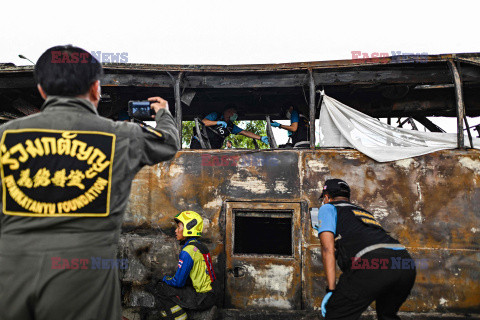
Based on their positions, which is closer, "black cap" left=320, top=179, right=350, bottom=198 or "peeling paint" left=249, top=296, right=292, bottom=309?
"black cap" left=320, top=179, right=350, bottom=198

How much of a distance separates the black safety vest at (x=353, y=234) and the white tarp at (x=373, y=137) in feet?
8.57

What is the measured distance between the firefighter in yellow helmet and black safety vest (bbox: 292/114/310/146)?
3.21 metres

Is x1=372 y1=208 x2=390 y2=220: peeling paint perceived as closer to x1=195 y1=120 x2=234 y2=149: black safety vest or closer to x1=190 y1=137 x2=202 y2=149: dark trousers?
x1=195 y1=120 x2=234 y2=149: black safety vest

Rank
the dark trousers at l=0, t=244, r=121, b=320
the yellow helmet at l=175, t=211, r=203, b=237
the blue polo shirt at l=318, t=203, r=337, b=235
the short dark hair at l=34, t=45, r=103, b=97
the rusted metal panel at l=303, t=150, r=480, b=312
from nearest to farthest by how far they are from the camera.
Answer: the dark trousers at l=0, t=244, r=121, b=320 → the short dark hair at l=34, t=45, r=103, b=97 → the blue polo shirt at l=318, t=203, r=337, b=235 → the yellow helmet at l=175, t=211, r=203, b=237 → the rusted metal panel at l=303, t=150, r=480, b=312

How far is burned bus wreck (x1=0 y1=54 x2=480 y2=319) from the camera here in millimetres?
5285

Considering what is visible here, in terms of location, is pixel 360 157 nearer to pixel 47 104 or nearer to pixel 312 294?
pixel 312 294

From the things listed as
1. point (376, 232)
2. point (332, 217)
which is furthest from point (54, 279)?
point (376, 232)

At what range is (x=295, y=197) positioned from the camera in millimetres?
5629

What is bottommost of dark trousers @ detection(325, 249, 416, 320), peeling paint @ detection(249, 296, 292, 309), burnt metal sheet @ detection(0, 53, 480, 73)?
peeling paint @ detection(249, 296, 292, 309)

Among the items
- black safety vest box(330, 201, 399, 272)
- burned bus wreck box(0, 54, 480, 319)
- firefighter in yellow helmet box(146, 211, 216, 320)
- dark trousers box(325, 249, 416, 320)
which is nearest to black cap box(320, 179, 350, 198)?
black safety vest box(330, 201, 399, 272)

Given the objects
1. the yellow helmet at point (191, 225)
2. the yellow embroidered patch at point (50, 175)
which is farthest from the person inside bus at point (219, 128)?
the yellow embroidered patch at point (50, 175)

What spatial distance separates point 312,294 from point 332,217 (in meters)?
2.63

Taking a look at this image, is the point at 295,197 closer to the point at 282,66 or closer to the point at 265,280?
the point at 265,280

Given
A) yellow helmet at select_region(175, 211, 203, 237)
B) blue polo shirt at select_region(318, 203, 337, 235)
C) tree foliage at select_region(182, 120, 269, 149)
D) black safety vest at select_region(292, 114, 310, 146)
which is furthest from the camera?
tree foliage at select_region(182, 120, 269, 149)
